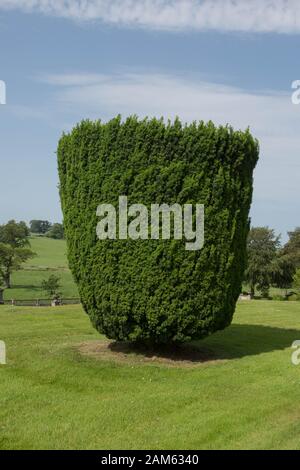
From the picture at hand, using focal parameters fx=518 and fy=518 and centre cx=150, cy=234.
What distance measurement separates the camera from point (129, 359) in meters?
13.8

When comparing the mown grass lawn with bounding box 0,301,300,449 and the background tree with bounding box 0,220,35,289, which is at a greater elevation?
the background tree with bounding box 0,220,35,289

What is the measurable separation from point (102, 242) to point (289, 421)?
6.25 m

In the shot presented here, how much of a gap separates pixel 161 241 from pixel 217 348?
466cm

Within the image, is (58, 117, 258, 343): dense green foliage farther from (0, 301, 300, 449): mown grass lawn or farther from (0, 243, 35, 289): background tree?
(0, 243, 35, 289): background tree

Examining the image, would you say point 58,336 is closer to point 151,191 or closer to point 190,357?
point 190,357

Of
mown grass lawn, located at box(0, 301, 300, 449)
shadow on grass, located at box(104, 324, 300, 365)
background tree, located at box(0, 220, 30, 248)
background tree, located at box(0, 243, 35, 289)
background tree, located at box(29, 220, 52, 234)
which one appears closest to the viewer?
mown grass lawn, located at box(0, 301, 300, 449)

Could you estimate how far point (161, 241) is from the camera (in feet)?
42.9

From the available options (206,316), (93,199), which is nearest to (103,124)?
(93,199)

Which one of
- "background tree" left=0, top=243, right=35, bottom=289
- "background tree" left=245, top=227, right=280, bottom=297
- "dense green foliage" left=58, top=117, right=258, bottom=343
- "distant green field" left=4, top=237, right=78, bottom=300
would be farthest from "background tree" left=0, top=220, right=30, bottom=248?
"dense green foliage" left=58, top=117, right=258, bottom=343

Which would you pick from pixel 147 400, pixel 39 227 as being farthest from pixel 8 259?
pixel 39 227

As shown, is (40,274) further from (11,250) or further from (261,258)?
(261,258)

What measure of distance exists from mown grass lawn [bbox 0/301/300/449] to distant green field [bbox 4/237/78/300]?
42.5 m

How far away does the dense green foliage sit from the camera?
13.0 metres

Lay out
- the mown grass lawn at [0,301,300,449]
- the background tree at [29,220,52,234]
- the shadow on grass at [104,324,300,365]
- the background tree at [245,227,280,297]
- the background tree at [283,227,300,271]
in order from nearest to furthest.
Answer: the mown grass lawn at [0,301,300,449]
the shadow on grass at [104,324,300,365]
the background tree at [245,227,280,297]
the background tree at [283,227,300,271]
the background tree at [29,220,52,234]
